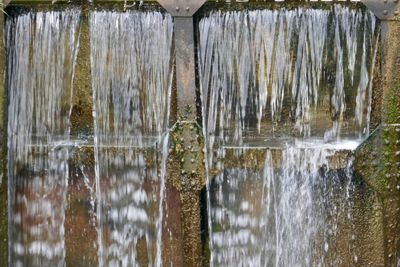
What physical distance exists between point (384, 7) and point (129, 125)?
248cm

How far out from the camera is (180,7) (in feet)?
18.1

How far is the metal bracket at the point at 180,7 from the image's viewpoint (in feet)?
18.1

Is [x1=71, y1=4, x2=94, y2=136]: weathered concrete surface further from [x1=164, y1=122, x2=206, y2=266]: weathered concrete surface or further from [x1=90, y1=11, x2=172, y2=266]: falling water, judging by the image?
[x1=164, y1=122, x2=206, y2=266]: weathered concrete surface

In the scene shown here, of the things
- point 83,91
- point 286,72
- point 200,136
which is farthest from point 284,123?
point 83,91

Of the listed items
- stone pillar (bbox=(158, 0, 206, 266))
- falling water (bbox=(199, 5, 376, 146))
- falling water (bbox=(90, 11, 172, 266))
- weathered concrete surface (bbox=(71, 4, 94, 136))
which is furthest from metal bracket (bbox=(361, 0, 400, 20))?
weathered concrete surface (bbox=(71, 4, 94, 136))

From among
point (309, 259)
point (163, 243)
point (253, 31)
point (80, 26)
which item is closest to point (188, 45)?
point (253, 31)

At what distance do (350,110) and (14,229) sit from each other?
3.34 m

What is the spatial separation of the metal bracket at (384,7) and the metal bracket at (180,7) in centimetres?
146

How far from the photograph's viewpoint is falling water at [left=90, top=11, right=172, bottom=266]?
226 inches

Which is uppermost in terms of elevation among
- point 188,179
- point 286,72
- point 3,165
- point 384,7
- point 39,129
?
point 384,7

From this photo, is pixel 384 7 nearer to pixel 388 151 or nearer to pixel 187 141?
pixel 388 151

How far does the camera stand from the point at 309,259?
240 inches

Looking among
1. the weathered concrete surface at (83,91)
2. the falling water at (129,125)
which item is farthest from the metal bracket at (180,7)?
the weathered concrete surface at (83,91)

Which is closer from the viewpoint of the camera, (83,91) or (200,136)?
(200,136)
